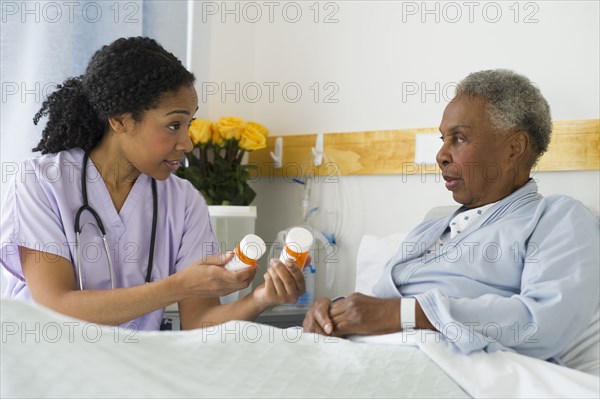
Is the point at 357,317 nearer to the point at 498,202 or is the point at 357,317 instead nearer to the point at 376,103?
the point at 498,202

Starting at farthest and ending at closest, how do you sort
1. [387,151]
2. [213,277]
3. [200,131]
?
[200,131], [387,151], [213,277]

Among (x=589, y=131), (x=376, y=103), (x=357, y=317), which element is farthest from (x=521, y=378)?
(x=376, y=103)

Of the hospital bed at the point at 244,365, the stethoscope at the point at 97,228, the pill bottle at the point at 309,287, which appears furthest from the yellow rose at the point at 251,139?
the hospital bed at the point at 244,365

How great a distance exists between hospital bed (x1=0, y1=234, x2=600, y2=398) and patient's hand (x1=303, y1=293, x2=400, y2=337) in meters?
0.04

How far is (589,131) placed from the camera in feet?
6.81

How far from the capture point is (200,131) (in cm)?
264

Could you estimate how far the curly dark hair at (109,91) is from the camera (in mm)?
1823

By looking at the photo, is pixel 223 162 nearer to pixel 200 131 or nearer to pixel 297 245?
pixel 200 131

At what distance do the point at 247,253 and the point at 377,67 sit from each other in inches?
47.4

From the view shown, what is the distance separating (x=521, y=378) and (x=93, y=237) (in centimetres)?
103

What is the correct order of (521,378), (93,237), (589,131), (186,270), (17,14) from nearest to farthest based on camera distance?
(521,378)
(186,270)
(93,237)
(589,131)
(17,14)

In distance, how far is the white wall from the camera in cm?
216

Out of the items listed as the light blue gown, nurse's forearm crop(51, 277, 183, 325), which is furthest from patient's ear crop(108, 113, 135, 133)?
the light blue gown

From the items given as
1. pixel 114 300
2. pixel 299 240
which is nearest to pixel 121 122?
pixel 114 300
